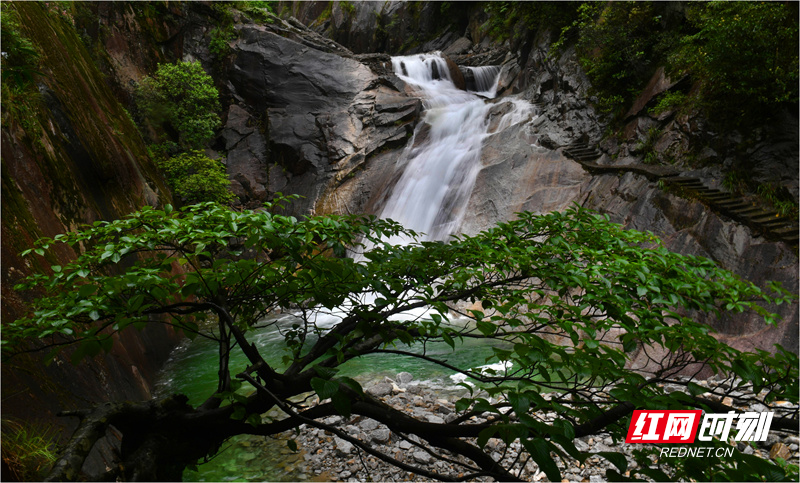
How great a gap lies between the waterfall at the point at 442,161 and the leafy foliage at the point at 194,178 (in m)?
6.05

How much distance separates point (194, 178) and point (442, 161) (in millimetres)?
8791

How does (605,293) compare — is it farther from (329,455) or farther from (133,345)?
(133,345)

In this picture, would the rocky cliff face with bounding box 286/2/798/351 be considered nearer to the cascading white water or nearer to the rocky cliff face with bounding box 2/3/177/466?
the cascading white water

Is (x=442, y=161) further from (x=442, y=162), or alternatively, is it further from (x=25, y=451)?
(x=25, y=451)

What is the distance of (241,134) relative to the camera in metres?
17.1

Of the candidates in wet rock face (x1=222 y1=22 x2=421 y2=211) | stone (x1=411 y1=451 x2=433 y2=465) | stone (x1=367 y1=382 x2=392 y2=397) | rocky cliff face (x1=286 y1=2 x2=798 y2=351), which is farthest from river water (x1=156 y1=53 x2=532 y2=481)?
wet rock face (x1=222 y1=22 x2=421 y2=211)

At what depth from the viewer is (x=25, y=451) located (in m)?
2.26

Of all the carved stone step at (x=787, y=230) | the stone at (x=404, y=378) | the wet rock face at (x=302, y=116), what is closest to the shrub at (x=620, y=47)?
the carved stone step at (x=787, y=230)

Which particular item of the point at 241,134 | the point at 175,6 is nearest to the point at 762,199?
the point at 241,134

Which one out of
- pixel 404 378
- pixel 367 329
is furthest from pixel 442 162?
pixel 367 329

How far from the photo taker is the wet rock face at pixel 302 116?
53.7 ft

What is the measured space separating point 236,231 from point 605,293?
195 centimetres

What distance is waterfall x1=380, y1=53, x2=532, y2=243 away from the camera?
502 inches

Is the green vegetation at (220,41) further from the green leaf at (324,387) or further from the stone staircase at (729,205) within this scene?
the green leaf at (324,387)
